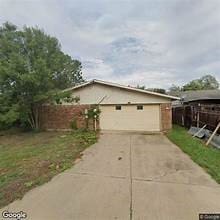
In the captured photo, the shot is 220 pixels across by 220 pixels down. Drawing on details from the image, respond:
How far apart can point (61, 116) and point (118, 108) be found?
13.9ft

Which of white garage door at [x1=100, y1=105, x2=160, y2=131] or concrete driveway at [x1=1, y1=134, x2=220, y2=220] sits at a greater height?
white garage door at [x1=100, y1=105, x2=160, y2=131]

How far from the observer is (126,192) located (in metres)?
4.24

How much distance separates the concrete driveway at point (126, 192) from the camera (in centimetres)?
349

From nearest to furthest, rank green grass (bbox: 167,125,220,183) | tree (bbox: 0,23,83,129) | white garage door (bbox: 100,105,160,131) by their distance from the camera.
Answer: green grass (bbox: 167,125,220,183), tree (bbox: 0,23,83,129), white garage door (bbox: 100,105,160,131)

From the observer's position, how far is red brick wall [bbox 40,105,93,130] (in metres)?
13.7

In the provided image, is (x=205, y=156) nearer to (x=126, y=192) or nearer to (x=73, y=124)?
(x=126, y=192)

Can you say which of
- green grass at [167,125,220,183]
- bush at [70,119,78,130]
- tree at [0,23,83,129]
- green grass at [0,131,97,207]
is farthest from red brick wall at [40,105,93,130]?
green grass at [167,125,220,183]

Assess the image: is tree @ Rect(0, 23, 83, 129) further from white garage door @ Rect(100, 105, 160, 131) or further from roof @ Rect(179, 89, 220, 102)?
roof @ Rect(179, 89, 220, 102)

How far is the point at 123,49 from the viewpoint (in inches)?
590

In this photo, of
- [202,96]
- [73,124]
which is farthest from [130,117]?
[202,96]

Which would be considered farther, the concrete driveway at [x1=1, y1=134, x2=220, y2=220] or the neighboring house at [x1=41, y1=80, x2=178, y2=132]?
the neighboring house at [x1=41, y1=80, x2=178, y2=132]

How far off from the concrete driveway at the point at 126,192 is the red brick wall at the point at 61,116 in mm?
7193

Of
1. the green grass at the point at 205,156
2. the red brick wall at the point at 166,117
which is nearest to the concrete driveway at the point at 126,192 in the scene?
the green grass at the point at 205,156

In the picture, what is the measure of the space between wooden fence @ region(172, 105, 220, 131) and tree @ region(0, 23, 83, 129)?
352 inches
